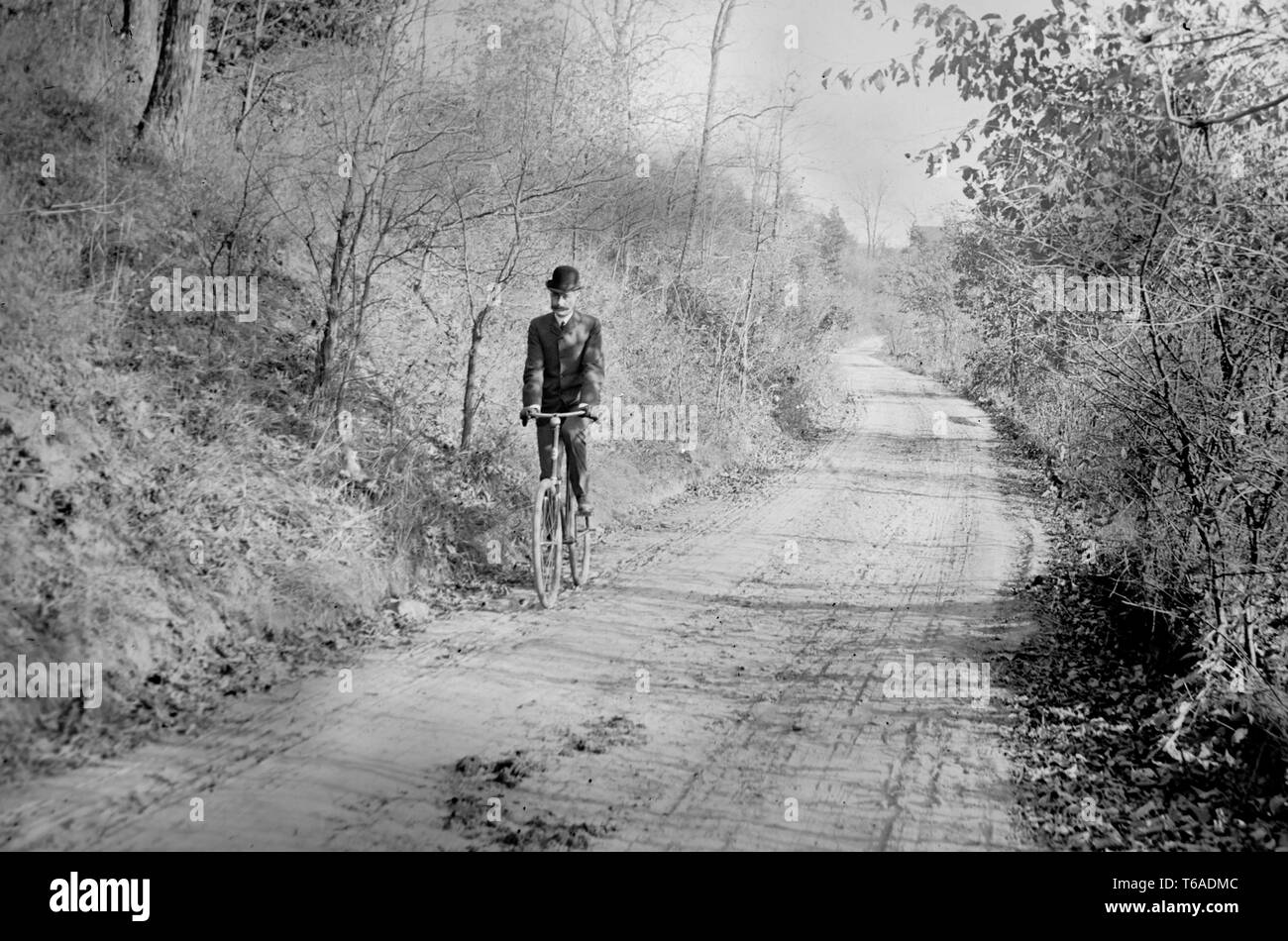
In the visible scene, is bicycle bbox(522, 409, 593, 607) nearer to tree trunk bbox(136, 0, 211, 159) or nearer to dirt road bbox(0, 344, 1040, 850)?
dirt road bbox(0, 344, 1040, 850)

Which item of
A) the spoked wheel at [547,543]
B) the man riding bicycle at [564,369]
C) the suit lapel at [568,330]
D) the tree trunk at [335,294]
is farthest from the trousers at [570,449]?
the tree trunk at [335,294]

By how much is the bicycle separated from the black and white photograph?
0.18 ft

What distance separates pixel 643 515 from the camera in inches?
412

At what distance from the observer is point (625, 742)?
14.2 feet

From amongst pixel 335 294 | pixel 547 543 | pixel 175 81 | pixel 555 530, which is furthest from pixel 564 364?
pixel 175 81

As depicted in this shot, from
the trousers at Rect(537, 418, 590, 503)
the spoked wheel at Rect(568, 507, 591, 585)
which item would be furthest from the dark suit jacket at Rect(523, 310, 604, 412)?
the spoked wheel at Rect(568, 507, 591, 585)

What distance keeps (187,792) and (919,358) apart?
152 ft

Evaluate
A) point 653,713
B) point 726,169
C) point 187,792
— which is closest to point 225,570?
point 187,792

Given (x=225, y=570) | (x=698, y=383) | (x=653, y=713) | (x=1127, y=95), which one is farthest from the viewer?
(x=698, y=383)

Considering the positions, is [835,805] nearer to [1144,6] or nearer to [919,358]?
[1144,6]

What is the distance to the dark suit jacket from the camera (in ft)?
21.7

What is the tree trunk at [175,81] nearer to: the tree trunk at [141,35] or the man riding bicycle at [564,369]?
the tree trunk at [141,35]

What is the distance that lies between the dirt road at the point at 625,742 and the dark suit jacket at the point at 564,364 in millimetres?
1716

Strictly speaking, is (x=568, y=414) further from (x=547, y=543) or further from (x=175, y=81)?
(x=175, y=81)
